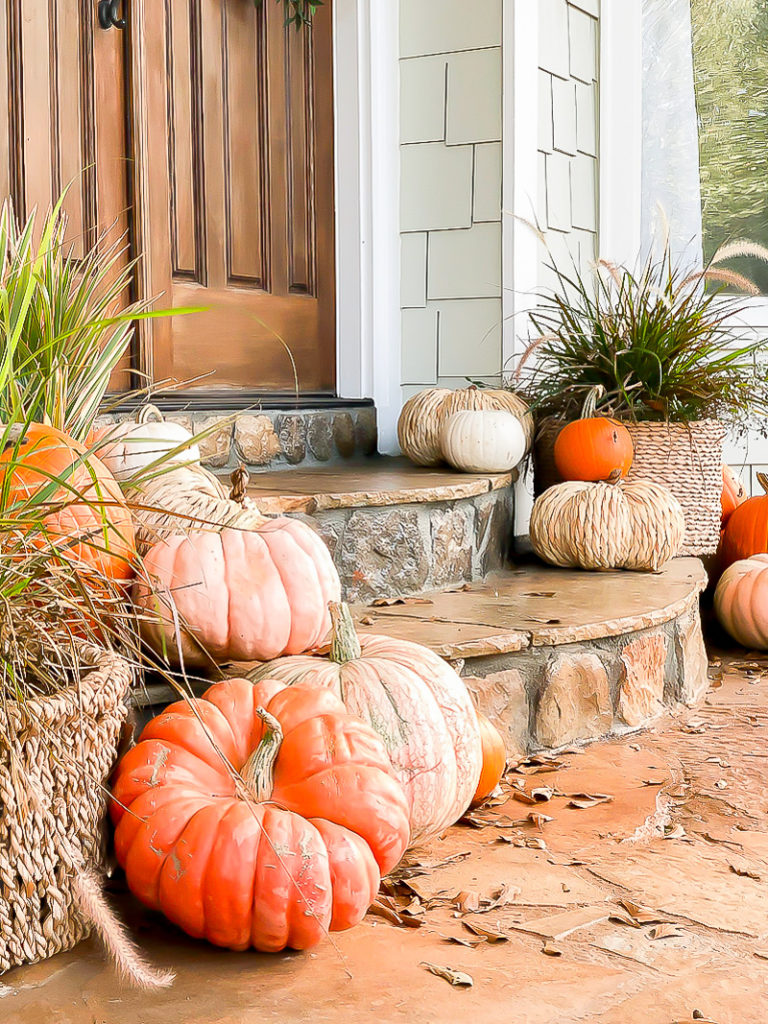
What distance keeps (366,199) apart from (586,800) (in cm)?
229

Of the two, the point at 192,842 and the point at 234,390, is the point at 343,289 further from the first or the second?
the point at 192,842

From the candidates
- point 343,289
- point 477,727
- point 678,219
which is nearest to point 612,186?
point 678,219

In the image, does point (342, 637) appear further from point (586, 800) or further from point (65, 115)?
point (65, 115)

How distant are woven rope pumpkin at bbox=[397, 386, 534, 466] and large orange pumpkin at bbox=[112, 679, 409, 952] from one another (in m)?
1.78

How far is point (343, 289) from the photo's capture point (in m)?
3.67

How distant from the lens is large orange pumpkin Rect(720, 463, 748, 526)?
12.0 ft

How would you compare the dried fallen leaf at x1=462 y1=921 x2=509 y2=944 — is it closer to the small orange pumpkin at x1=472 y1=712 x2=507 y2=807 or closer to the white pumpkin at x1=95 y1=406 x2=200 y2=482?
the small orange pumpkin at x1=472 y1=712 x2=507 y2=807

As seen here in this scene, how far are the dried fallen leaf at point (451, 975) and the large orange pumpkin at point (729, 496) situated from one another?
252 cm

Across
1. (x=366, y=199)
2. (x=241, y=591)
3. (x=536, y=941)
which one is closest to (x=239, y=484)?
(x=241, y=591)

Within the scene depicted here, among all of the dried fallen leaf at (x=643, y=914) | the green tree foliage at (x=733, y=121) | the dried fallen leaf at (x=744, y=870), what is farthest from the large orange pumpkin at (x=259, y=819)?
Result: the green tree foliage at (x=733, y=121)

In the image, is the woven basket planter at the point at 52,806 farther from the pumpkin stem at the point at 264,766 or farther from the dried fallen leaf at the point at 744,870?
the dried fallen leaf at the point at 744,870

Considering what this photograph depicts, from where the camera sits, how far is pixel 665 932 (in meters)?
1.48

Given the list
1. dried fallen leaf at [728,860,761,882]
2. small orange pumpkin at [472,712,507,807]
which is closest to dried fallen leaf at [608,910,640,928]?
dried fallen leaf at [728,860,761,882]

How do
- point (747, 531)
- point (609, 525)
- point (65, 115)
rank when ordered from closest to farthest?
point (65, 115) < point (609, 525) < point (747, 531)
